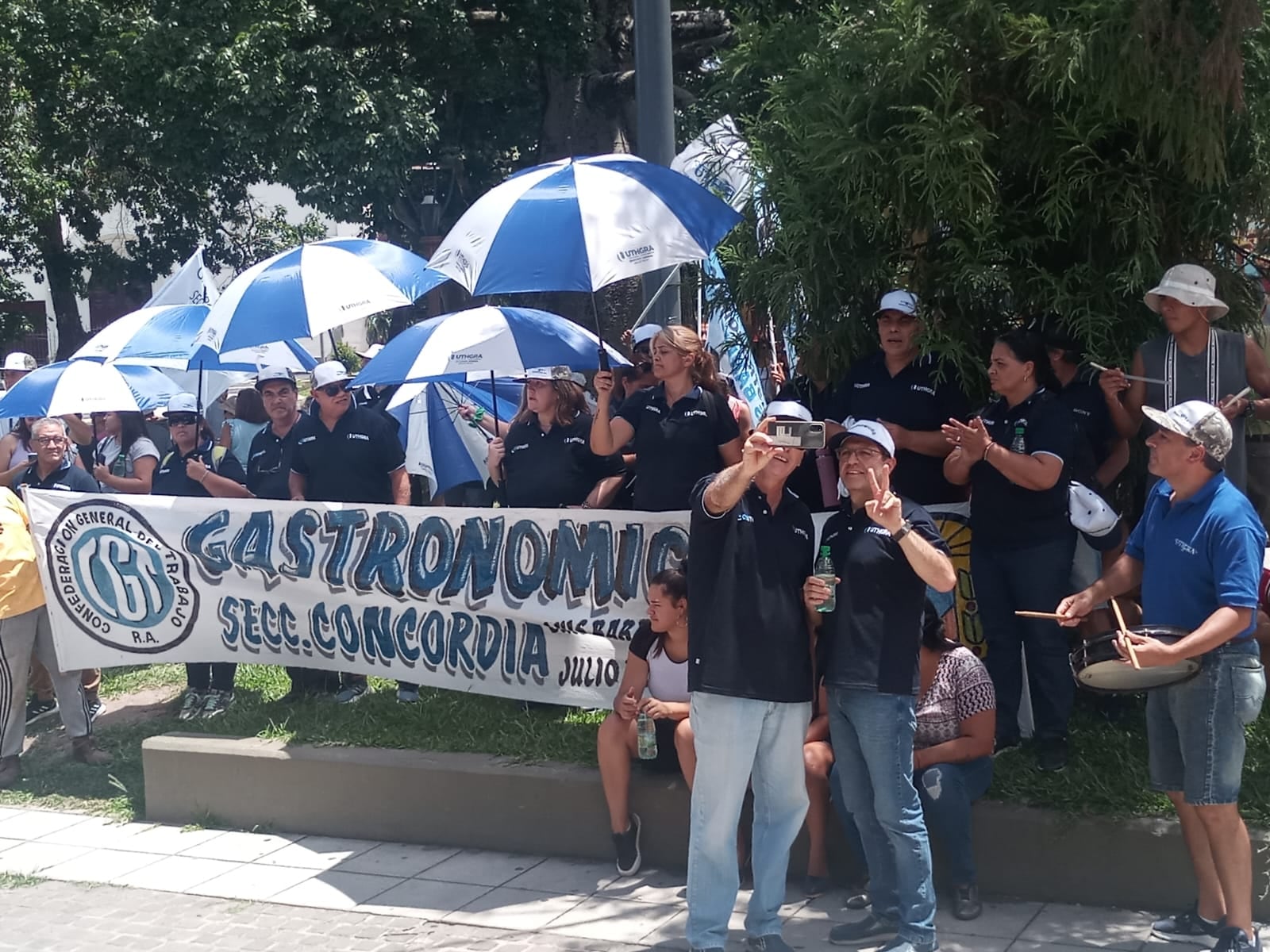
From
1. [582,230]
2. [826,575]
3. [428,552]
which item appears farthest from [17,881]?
[826,575]

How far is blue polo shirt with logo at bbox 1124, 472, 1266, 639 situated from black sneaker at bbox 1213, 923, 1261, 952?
98 cm

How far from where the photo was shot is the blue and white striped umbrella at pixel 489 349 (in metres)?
8.13

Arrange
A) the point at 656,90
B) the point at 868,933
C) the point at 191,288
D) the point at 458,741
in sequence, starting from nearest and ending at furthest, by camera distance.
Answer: the point at 868,933 < the point at 458,741 < the point at 656,90 < the point at 191,288

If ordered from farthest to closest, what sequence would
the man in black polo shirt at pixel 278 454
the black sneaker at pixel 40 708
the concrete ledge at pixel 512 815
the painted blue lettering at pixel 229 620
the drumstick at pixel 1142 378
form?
1. the black sneaker at pixel 40 708
2. the man in black polo shirt at pixel 278 454
3. the painted blue lettering at pixel 229 620
4. the drumstick at pixel 1142 378
5. the concrete ledge at pixel 512 815

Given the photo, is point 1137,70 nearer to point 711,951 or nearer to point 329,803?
point 711,951

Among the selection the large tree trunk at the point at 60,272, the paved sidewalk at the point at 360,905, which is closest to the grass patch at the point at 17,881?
the paved sidewalk at the point at 360,905

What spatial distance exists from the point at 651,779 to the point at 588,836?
466mm

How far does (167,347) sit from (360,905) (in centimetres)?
525

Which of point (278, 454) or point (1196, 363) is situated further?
point (278, 454)

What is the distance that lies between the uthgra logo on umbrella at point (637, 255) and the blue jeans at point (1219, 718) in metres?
3.06

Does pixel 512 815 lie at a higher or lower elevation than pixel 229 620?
lower

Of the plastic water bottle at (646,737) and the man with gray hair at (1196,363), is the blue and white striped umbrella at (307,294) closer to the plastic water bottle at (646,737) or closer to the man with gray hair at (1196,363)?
the plastic water bottle at (646,737)

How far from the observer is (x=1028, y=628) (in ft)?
20.1

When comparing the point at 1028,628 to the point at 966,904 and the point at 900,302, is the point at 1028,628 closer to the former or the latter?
the point at 966,904
